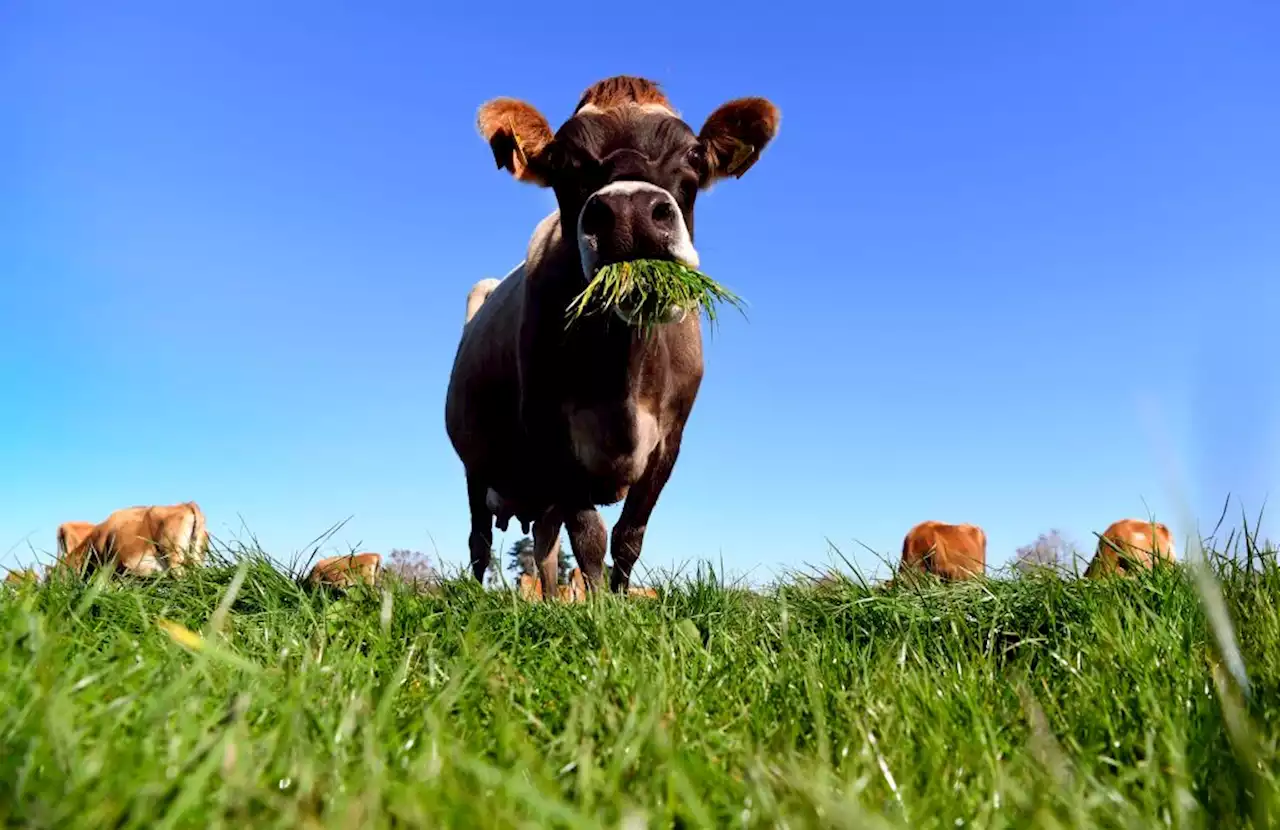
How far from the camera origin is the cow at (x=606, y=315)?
5.70 meters

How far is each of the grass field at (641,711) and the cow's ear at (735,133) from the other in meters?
3.61

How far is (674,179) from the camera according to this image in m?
6.10

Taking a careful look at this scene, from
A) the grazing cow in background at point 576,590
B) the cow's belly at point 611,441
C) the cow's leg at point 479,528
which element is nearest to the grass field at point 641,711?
the grazing cow in background at point 576,590

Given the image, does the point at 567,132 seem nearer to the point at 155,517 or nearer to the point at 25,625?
the point at 25,625

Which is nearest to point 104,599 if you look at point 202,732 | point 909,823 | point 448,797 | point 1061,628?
point 202,732

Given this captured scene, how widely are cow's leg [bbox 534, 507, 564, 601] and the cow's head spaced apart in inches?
108

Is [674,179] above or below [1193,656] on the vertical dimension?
above

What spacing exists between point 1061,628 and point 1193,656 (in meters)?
0.74

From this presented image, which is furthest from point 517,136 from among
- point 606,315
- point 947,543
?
point 947,543

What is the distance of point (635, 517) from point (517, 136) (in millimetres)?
2691

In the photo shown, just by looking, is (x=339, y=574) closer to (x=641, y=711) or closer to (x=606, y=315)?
(x=606, y=315)

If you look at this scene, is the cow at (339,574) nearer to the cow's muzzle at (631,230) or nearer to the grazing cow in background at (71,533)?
the cow's muzzle at (631,230)

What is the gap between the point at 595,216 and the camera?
5629mm

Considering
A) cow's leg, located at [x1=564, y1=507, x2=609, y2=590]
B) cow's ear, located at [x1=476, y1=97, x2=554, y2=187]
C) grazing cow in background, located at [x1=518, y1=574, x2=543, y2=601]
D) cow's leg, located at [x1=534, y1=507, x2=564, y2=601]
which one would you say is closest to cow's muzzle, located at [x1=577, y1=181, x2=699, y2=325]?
cow's ear, located at [x1=476, y1=97, x2=554, y2=187]
